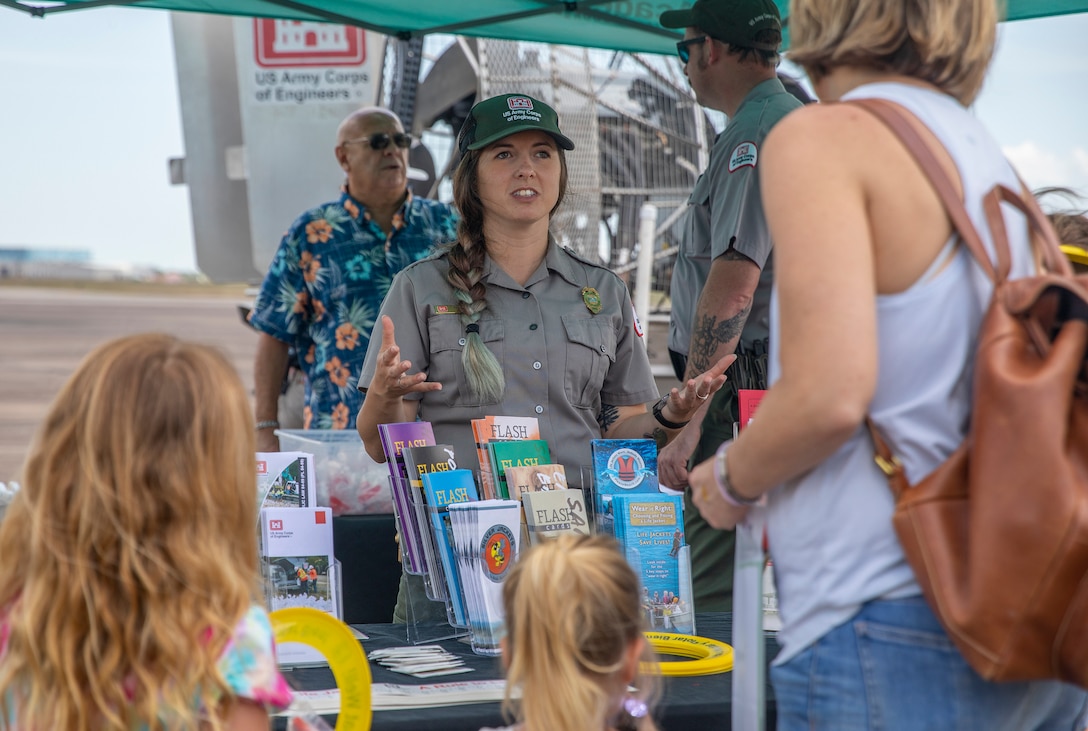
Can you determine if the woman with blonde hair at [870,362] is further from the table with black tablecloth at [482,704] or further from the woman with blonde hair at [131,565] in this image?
the woman with blonde hair at [131,565]

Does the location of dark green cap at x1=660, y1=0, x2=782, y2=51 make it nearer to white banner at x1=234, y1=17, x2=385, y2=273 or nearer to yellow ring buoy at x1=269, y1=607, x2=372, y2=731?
yellow ring buoy at x1=269, y1=607, x2=372, y2=731

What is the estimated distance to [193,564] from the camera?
119cm

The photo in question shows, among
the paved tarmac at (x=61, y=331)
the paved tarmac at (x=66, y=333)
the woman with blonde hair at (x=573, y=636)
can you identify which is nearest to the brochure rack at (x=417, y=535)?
the woman with blonde hair at (x=573, y=636)

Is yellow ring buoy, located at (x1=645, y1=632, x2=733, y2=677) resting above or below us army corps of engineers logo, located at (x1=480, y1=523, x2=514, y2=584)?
below

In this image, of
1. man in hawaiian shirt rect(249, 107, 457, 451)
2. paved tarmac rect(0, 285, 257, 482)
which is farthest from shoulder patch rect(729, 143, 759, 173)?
paved tarmac rect(0, 285, 257, 482)

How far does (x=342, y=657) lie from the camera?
1.45m

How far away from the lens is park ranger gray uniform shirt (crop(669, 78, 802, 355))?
274cm

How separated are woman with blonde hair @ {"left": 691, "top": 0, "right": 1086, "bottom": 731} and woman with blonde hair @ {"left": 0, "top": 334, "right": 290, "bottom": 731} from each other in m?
0.62

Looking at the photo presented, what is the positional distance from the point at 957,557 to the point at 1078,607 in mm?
122

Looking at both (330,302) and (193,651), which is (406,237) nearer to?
(330,302)

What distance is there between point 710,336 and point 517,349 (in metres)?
0.61

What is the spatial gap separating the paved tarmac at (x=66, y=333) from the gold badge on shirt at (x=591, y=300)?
1.44 meters

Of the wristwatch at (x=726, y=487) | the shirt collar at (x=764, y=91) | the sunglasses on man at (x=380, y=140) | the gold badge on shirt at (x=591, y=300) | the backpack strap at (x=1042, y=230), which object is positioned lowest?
the wristwatch at (x=726, y=487)

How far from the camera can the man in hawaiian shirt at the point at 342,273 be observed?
12.5 feet
